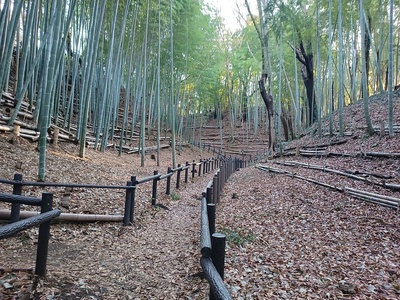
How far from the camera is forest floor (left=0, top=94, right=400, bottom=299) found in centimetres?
234

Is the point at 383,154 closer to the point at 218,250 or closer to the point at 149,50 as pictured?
the point at 218,250

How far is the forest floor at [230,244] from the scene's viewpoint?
2.34m

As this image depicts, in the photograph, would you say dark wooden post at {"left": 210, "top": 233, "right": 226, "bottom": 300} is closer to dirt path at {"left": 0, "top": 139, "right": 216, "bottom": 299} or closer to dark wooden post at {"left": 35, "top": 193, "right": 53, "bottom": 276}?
dirt path at {"left": 0, "top": 139, "right": 216, "bottom": 299}

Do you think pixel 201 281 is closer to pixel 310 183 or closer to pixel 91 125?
pixel 310 183

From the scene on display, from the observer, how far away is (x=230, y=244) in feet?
11.0

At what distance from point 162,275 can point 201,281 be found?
40 cm

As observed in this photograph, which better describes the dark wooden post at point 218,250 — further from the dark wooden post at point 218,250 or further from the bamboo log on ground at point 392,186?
the bamboo log on ground at point 392,186

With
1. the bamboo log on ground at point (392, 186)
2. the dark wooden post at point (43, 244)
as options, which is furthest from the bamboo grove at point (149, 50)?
the bamboo log on ground at point (392, 186)

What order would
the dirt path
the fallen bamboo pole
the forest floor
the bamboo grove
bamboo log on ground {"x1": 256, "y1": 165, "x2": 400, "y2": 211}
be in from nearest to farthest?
the dirt path
the forest floor
the fallen bamboo pole
bamboo log on ground {"x1": 256, "y1": 165, "x2": 400, "y2": 211}
the bamboo grove

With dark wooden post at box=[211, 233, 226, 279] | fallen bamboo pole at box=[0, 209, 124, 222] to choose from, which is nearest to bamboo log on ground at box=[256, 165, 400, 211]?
dark wooden post at box=[211, 233, 226, 279]

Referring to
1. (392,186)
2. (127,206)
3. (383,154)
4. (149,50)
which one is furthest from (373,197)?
(149,50)

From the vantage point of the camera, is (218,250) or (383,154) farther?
(383,154)

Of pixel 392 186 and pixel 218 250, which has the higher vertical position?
pixel 392 186

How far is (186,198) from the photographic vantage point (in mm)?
6320
